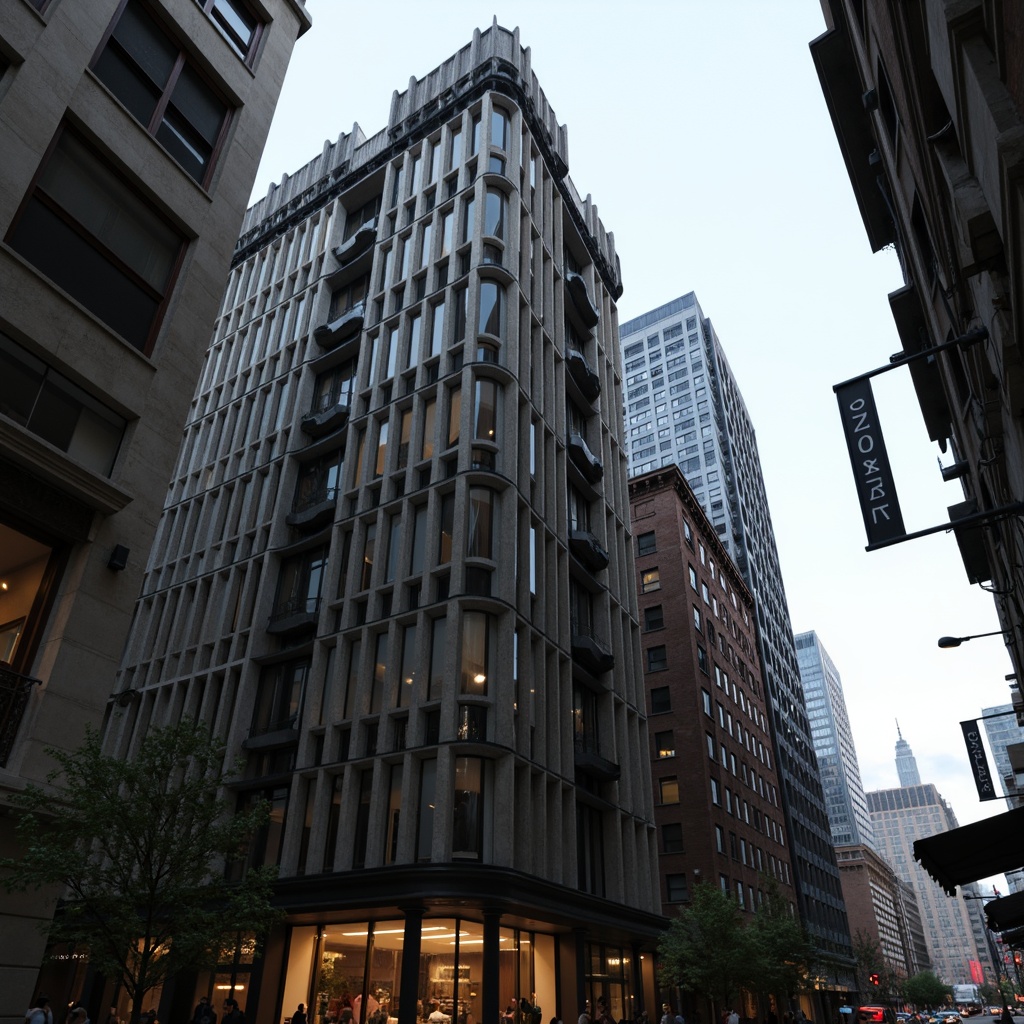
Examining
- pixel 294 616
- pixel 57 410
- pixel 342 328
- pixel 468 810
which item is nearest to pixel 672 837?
pixel 468 810

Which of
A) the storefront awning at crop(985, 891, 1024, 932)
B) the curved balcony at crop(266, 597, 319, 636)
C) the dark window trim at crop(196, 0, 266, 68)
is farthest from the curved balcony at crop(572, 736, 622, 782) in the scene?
the dark window trim at crop(196, 0, 266, 68)

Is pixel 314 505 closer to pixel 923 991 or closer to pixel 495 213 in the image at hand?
pixel 495 213

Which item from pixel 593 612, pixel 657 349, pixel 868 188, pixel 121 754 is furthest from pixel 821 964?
pixel 657 349

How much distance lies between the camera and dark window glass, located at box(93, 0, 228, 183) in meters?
14.8

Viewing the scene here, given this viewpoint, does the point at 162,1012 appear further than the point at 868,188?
Yes

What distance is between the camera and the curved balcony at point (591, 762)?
33.9 metres

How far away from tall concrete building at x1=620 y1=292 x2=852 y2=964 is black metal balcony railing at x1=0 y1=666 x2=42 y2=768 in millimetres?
70307

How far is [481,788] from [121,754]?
20171 millimetres

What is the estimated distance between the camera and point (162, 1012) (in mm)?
28391

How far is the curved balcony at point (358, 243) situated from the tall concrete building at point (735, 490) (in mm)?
56946

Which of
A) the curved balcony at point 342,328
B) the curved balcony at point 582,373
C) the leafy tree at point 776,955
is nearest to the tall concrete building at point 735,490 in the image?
the leafy tree at point 776,955

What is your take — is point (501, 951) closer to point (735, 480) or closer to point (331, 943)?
point (331, 943)

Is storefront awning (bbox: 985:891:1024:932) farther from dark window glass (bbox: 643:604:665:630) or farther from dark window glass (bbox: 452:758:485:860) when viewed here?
dark window glass (bbox: 643:604:665:630)

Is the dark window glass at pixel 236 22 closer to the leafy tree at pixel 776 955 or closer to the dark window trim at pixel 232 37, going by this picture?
the dark window trim at pixel 232 37
